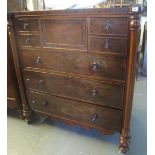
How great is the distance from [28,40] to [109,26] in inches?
27.1

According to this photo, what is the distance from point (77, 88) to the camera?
1.40m

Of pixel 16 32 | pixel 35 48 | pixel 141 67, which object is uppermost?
pixel 16 32

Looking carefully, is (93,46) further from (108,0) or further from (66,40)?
(108,0)

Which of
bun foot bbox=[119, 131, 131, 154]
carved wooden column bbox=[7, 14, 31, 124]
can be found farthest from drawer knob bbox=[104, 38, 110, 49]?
carved wooden column bbox=[7, 14, 31, 124]

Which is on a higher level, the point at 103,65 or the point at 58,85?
the point at 103,65

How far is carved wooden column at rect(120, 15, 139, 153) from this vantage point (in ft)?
3.40

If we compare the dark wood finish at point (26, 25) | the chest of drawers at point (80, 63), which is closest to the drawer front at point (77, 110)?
the chest of drawers at point (80, 63)

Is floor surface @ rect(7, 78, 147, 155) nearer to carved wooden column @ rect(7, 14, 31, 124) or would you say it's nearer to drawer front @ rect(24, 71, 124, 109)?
carved wooden column @ rect(7, 14, 31, 124)

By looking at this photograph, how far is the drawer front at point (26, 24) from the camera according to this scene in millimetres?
1349

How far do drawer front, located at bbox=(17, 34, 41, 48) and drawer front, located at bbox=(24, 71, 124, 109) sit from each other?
25 cm

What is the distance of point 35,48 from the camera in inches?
56.7
